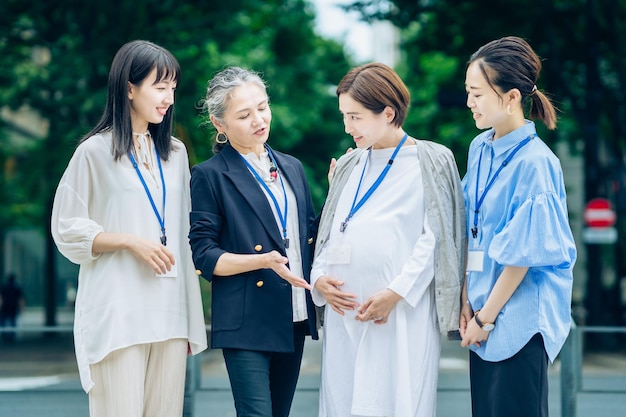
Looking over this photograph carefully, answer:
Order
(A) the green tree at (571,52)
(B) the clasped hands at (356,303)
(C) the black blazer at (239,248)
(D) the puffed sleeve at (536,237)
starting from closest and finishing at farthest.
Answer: (D) the puffed sleeve at (536,237) < (B) the clasped hands at (356,303) < (C) the black blazer at (239,248) < (A) the green tree at (571,52)

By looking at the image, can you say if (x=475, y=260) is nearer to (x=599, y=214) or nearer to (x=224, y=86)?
(x=224, y=86)

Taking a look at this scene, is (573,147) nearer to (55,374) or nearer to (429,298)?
(55,374)

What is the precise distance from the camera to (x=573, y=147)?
59.2 ft

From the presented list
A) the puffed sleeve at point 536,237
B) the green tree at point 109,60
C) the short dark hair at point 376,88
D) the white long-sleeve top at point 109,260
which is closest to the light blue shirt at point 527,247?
the puffed sleeve at point 536,237

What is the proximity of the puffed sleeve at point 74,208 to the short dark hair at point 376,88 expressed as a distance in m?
1.11

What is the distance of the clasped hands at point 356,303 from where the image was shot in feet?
11.4

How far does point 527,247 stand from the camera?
320 centimetres

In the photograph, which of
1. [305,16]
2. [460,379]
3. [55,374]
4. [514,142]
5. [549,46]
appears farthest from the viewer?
[305,16]

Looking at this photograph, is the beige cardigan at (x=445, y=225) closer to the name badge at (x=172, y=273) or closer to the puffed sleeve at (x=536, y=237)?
the puffed sleeve at (x=536, y=237)

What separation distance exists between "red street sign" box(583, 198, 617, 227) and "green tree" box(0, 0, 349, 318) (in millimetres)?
5233

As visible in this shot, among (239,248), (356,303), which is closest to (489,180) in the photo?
(356,303)

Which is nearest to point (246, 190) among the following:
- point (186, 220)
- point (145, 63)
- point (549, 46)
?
point (186, 220)

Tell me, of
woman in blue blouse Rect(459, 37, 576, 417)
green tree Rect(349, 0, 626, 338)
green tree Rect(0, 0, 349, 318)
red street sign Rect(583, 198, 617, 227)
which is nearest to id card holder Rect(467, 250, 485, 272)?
woman in blue blouse Rect(459, 37, 576, 417)

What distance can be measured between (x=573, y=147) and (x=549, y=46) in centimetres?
339
